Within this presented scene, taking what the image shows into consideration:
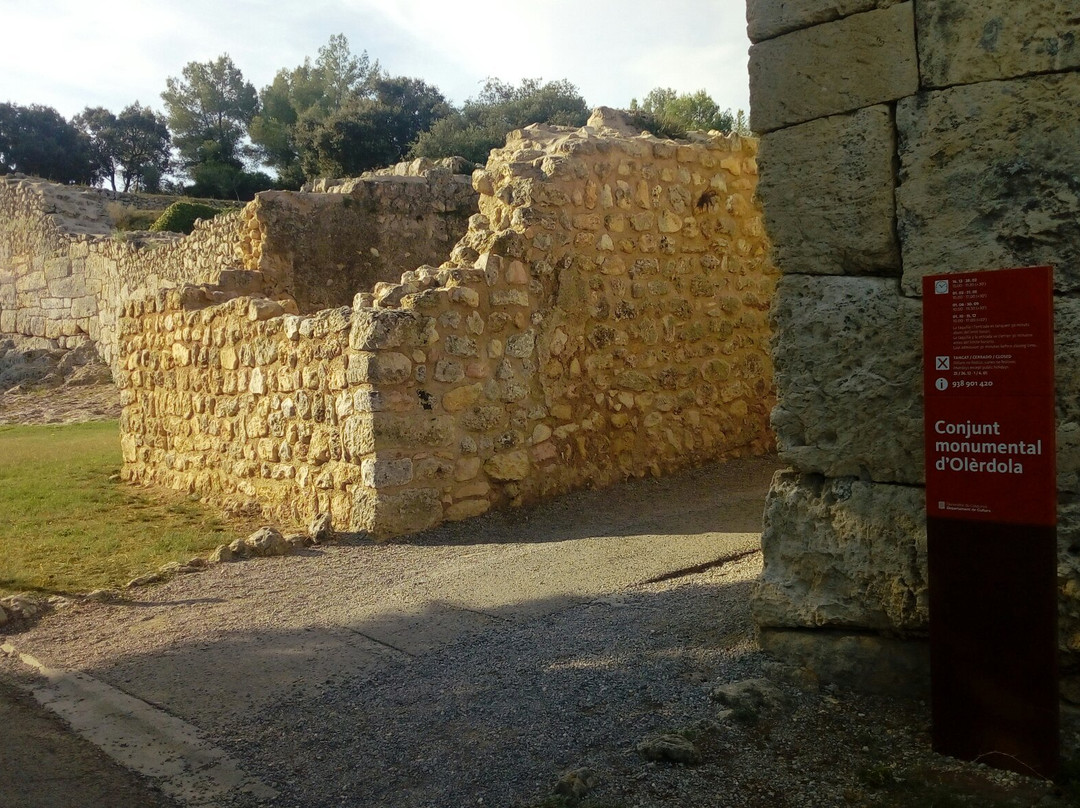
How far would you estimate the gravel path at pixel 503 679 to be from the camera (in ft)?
9.93

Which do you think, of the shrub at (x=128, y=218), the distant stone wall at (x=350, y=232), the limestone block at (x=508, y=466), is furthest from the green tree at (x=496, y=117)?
the limestone block at (x=508, y=466)

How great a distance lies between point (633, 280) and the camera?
8.23 m

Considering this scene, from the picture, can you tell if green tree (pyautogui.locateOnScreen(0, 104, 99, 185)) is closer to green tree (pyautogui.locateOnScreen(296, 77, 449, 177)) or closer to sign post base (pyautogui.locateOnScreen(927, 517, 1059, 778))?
green tree (pyautogui.locateOnScreen(296, 77, 449, 177))

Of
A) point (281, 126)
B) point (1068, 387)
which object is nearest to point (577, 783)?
point (1068, 387)

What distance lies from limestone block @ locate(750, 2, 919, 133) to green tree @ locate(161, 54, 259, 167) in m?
40.2

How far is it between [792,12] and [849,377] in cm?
138

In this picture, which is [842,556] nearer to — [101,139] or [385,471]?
[385,471]

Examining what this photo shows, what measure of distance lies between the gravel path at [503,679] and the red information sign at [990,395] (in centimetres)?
83

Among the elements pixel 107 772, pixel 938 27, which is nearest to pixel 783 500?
pixel 938 27

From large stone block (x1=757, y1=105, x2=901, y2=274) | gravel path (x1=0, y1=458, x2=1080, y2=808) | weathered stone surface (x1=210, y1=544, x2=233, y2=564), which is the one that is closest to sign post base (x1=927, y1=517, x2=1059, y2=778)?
gravel path (x1=0, y1=458, x2=1080, y2=808)

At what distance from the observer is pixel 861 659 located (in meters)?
3.58

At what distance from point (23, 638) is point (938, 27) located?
16.4 feet

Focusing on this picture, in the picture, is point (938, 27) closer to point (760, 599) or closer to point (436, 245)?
point (760, 599)

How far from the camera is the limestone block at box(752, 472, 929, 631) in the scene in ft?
11.4
